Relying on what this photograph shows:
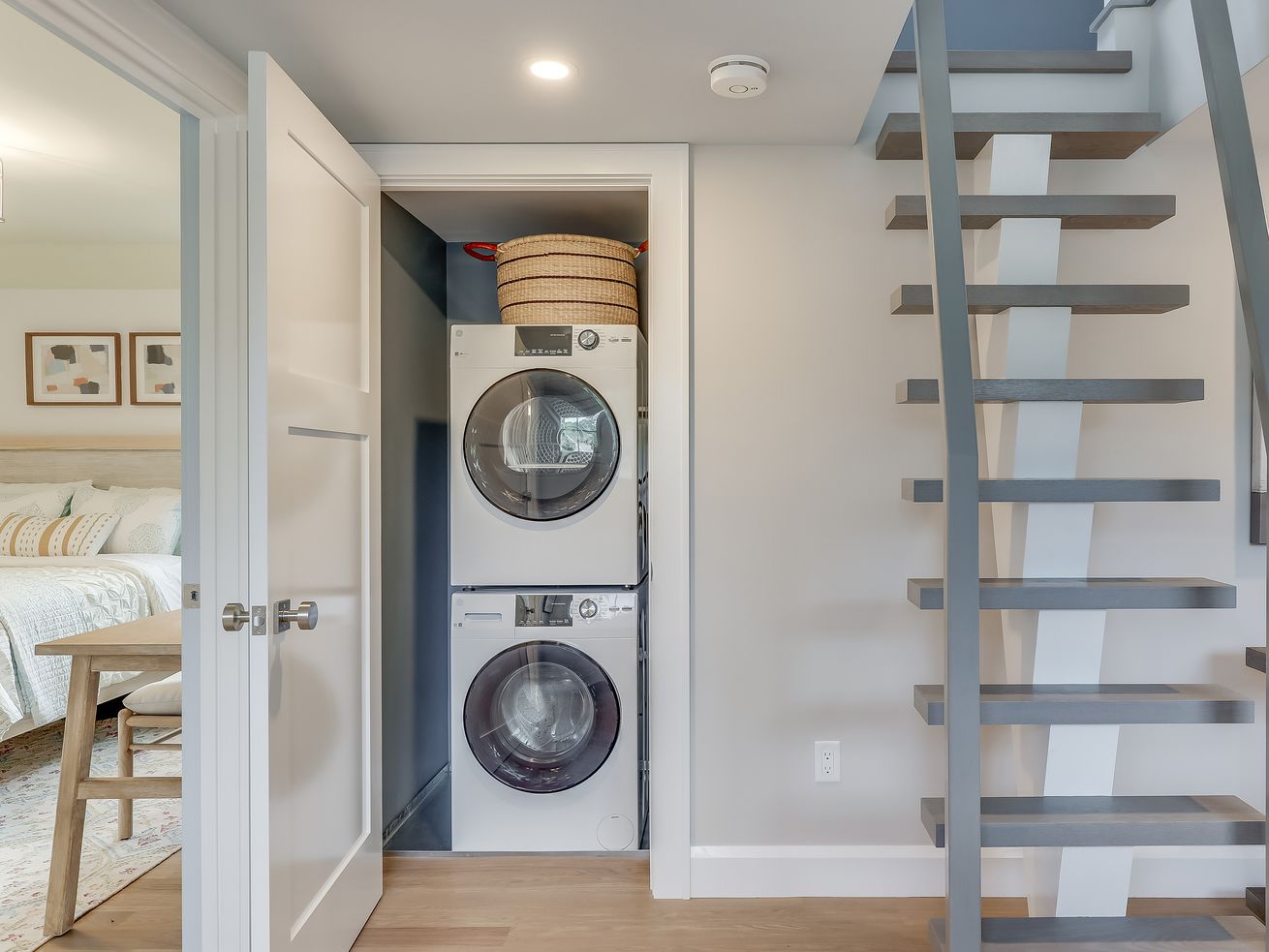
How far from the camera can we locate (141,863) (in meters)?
2.58

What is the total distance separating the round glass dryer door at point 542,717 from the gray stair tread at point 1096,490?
1457 millimetres

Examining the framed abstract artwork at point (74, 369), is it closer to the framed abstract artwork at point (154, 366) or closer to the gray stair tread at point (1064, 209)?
the framed abstract artwork at point (154, 366)

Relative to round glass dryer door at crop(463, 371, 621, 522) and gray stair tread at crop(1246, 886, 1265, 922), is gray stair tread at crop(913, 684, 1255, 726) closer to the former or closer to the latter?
gray stair tread at crop(1246, 886, 1265, 922)

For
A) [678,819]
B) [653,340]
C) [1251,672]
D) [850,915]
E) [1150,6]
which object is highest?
[1150,6]

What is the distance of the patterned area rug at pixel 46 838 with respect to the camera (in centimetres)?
233

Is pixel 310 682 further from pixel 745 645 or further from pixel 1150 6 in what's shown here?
pixel 1150 6

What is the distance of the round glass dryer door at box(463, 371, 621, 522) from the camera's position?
2.61 m

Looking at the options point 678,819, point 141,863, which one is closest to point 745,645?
point 678,819

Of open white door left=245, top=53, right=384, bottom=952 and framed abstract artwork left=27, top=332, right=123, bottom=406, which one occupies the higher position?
framed abstract artwork left=27, top=332, right=123, bottom=406

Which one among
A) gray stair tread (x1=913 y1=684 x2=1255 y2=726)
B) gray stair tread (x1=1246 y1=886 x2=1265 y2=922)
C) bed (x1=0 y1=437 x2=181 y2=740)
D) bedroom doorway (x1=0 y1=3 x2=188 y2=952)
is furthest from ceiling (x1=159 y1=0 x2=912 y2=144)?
bed (x1=0 y1=437 x2=181 y2=740)

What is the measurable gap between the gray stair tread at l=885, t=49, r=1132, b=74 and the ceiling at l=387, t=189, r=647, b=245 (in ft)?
2.87

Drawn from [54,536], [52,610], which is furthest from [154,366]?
[52,610]

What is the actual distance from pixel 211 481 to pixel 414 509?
1162mm

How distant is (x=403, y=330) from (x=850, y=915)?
224 centimetres
